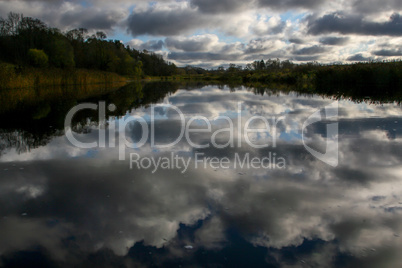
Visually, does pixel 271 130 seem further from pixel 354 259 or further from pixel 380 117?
pixel 354 259

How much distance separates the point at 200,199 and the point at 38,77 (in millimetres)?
28135

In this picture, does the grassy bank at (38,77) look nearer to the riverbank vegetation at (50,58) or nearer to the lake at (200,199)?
the riverbank vegetation at (50,58)

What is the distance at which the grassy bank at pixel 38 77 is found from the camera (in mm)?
23300

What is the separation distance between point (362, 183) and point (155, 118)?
8660mm

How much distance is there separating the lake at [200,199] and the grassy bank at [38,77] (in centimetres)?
1744

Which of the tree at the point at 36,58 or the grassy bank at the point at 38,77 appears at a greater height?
the tree at the point at 36,58

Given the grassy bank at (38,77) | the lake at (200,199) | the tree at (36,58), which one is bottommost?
the lake at (200,199)

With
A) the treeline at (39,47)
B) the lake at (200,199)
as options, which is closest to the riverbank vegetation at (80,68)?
the treeline at (39,47)

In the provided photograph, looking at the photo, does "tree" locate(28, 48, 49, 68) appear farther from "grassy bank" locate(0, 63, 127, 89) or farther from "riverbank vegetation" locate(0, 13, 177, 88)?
"grassy bank" locate(0, 63, 127, 89)

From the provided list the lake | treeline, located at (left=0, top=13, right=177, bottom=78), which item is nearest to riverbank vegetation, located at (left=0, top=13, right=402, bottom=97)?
treeline, located at (left=0, top=13, right=177, bottom=78)

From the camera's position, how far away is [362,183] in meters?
5.14

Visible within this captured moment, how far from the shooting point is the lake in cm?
313

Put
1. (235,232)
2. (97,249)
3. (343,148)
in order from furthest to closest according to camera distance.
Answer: (343,148), (235,232), (97,249)

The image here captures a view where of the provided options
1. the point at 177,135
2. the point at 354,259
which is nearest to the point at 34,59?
the point at 177,135
